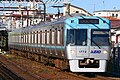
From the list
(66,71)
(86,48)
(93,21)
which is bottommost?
(66,71)

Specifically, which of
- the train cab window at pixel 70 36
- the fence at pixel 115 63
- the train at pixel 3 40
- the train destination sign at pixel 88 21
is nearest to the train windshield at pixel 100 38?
the train destination sign at pixel 88 21

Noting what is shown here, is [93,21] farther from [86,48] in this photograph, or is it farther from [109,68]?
[109,68]

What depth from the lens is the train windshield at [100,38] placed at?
1819 cm

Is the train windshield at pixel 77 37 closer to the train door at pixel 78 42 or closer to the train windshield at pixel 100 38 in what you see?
the train door at pixel 78 42

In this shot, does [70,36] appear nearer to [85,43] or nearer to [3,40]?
[85,43]

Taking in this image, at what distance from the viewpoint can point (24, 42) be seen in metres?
37.0

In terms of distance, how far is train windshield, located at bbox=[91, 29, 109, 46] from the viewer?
18.2 meters

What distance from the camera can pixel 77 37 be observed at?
18.2m

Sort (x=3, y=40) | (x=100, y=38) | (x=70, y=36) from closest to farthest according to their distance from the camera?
1. (x=100, y=38)
2. (x=70, y=36)
3. (x=3, y=40)

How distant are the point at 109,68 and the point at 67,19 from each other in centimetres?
512

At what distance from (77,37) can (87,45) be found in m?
0.57

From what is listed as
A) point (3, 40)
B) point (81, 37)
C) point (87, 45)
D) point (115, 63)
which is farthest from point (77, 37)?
point (3, 40)

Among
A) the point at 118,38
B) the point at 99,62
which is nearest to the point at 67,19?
the point at 99,62

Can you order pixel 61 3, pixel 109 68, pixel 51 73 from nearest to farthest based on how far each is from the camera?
pixel 51 73 < pixel 109 68 < pixel 61 3
